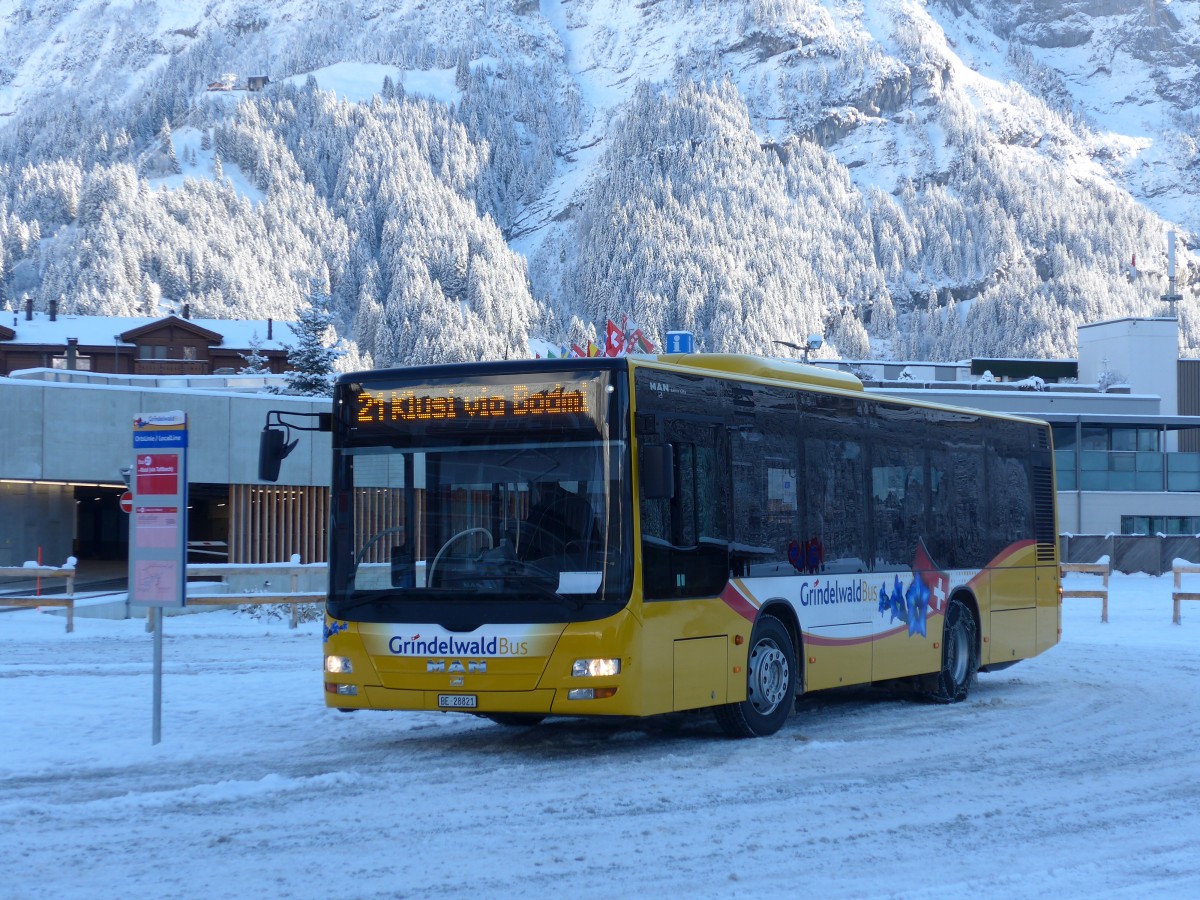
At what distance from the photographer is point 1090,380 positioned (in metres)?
67.7

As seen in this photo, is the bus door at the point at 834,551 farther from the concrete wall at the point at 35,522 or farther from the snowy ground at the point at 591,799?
the concrete wall at the point at 35,522

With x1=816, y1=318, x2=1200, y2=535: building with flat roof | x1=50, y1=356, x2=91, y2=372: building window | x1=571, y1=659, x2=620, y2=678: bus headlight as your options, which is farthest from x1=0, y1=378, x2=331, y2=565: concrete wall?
x1=50, y1=356, x2=91, y2=372: building window

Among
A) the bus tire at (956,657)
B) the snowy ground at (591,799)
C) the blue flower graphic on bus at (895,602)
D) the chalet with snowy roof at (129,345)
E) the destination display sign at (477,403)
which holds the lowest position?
the snowy ground at (591,799)

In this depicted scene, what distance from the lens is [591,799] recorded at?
9.52 m

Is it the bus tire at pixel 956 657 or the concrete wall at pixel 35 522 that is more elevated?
the concrete wall at pixel 35 522

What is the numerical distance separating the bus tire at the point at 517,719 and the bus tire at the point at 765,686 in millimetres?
1842

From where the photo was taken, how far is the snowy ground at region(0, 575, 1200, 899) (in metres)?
7.48

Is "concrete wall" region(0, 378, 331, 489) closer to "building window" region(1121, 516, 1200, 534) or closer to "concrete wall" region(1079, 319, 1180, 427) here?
"building window" region(1121, 516, 1200, 534)

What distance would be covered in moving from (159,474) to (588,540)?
351 cm

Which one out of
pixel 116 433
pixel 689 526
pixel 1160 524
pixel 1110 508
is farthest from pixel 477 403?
pixel 1160 524

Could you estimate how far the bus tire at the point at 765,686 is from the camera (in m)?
12.2

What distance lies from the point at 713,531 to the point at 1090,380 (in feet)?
196

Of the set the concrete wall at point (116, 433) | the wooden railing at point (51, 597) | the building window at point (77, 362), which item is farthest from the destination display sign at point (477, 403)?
the building window at point (77, 362)

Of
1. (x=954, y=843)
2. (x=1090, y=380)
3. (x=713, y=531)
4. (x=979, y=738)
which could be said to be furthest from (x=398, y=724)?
(x=1090, y=380)
